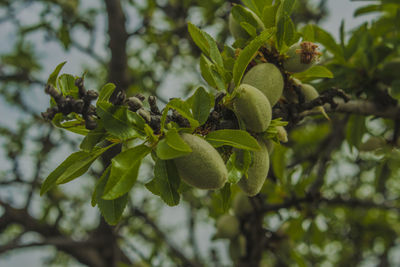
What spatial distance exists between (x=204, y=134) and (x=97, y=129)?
25cm

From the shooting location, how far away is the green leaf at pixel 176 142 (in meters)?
0.62

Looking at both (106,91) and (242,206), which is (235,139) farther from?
(242,206)

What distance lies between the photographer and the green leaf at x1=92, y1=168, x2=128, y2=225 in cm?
72

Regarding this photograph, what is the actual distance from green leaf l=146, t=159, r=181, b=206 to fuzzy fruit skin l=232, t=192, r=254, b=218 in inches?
42.6

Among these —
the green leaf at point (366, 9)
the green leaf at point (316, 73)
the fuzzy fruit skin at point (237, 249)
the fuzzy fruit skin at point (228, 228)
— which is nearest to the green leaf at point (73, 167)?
the green leaf at point (316, 73)

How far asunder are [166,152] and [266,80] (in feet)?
1.25

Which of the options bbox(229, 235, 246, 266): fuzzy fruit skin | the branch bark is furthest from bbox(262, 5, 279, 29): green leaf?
the branch bark

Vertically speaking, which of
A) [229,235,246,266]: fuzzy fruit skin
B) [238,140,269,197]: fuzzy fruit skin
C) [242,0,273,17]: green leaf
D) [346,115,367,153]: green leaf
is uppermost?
[242,0,273,17]: green leaf

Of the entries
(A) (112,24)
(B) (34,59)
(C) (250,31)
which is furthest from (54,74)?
(B) (34,59)

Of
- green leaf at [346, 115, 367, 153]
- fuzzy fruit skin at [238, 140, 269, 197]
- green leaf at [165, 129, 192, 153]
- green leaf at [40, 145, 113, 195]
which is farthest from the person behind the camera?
green leaf at [346, 115, 367, 153]

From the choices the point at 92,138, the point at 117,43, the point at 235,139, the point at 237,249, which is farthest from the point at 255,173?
the point at 117,43

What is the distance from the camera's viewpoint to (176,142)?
63 cm

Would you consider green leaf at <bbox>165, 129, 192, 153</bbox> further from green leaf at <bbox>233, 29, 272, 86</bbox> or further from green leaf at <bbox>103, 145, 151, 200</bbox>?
green leaf at <bbox>233, 29, 272, 86</bbox>

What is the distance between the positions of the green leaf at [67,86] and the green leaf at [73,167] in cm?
13
